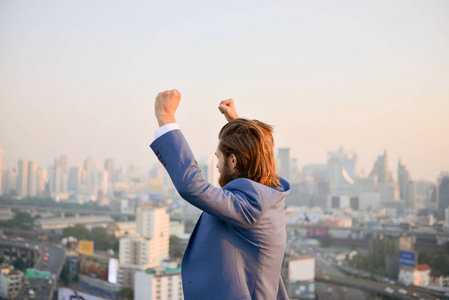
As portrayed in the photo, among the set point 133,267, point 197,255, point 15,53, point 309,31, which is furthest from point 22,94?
point 197,255

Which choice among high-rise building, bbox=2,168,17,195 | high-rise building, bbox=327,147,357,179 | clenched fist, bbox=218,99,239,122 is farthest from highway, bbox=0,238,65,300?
clenched fist, bbox=218,99,239,122

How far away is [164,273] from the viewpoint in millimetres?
4266

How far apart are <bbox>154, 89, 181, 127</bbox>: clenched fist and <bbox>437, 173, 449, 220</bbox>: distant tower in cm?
452

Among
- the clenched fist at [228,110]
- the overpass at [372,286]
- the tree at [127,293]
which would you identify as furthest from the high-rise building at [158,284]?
the clenched fist at [228,110]

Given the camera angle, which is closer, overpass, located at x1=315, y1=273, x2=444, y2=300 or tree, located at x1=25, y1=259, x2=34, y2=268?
overpass, located at x1=315, y1=273, x2=444, y2=300

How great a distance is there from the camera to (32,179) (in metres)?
6.48

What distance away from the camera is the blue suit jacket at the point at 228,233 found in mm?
413

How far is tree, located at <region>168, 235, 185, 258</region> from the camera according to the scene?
17.2 feet

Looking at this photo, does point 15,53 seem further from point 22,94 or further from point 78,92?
point 78,92

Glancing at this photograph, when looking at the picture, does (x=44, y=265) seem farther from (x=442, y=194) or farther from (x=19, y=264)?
(x=442, y=194)

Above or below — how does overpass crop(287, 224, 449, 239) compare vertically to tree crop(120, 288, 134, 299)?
above

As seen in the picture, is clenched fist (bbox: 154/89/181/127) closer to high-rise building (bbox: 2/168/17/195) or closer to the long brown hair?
the long brown hair

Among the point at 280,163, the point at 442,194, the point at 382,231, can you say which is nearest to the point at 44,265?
the point at 280,163

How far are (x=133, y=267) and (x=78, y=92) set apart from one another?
204 centimetres
